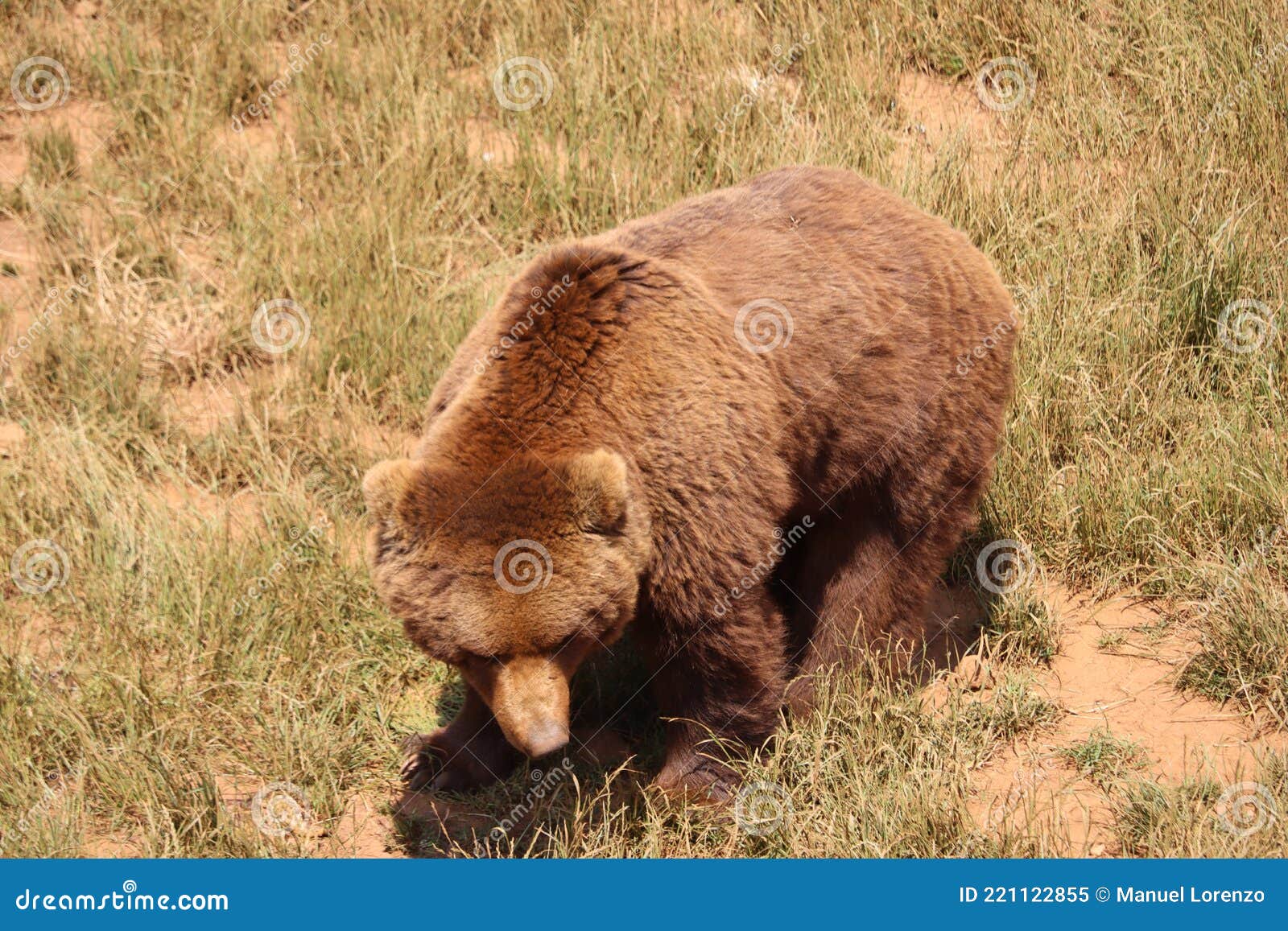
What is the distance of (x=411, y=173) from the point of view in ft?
23.9

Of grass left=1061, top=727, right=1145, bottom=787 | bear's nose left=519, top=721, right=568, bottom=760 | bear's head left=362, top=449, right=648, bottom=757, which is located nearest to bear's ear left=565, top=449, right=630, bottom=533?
bear's head left=362, top=449, right=648, bottom=757

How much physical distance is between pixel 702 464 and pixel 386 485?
3.46ft

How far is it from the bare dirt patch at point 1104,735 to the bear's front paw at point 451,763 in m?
1.88

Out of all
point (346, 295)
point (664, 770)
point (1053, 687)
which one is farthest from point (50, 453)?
point (1053, 687)

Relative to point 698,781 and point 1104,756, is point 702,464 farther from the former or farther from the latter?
point 1104,756

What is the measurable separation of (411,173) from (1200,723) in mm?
5065

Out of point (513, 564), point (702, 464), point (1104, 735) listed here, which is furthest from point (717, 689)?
point (1104, 735)

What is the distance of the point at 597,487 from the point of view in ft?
12.4

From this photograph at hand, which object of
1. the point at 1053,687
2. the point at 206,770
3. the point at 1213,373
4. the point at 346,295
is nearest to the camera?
the point at 206,770

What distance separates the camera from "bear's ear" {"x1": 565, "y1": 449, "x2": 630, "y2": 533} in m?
3.79

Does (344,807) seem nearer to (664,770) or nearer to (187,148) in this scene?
(664,770)

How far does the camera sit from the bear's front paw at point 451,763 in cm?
497

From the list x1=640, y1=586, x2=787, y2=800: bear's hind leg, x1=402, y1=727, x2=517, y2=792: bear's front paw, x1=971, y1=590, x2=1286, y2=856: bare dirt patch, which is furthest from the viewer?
x1=402, y1=727, x2=517, y2=792: bear's front paw

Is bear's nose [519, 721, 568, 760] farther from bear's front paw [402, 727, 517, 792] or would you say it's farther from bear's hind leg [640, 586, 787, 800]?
bear's front paw [402, 727, 517, 792]
